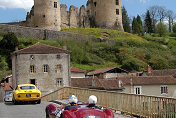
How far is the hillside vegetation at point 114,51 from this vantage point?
210 feet

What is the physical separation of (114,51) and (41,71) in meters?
32.5

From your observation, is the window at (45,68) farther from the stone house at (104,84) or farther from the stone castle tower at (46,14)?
the stone castle tower at (46,14)

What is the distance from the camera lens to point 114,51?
7162cm

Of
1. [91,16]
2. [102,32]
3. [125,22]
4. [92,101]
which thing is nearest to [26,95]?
[92,101]

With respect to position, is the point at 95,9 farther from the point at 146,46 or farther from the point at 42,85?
the point at 42,85

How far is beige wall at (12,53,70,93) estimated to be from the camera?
134 ft

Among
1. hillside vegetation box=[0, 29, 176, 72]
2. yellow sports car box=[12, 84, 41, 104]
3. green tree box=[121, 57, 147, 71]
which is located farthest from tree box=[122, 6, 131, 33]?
yellow sports car box=[12, 84, 41, 104]

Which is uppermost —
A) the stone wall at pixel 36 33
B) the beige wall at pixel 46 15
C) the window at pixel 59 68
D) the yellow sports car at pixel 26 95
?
Result: the beige wall at pixel 46 15

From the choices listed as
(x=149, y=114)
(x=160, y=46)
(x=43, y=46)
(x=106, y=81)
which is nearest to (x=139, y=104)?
(x=149, y=114)

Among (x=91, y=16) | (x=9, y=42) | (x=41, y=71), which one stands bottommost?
(x=41, y=71)

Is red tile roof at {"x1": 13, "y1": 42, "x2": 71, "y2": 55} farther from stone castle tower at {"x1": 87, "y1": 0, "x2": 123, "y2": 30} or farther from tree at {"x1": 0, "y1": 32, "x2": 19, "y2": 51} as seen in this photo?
stone castle tower at {"x1": 87, "y1": 0, "x2": 123, "y2": 30}

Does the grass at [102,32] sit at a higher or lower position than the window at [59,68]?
higher

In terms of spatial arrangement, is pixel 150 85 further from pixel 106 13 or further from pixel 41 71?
pixel 106 13

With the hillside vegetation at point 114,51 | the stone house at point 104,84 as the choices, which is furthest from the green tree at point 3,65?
the stone house at point 104,84
